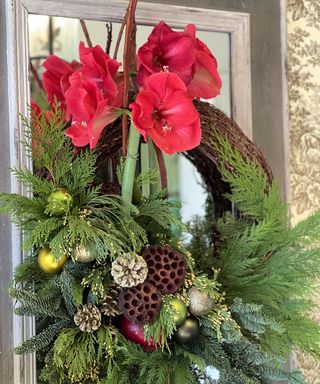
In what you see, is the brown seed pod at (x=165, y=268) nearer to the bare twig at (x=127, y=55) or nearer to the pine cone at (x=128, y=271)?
the pine cone at (x=128, y=271)

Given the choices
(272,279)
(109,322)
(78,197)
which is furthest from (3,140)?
(272,279)

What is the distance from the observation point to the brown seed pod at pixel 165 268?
65 centimetres

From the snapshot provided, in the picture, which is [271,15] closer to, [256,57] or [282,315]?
[256,57]

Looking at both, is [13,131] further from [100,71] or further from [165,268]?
[165,268]

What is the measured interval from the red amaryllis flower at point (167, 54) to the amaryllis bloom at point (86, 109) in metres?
0.06

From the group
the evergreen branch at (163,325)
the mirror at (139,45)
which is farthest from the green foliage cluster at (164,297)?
the mirror at (139,45)

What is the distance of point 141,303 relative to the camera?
0.64 meters

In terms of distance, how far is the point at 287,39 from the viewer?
91cm

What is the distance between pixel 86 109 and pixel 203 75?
0.15m

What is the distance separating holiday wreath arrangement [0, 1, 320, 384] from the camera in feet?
2.14

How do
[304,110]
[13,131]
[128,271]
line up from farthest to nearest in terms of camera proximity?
[304,110]
[13,131]
[128,271]

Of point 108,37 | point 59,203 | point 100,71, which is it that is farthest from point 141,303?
point 108,37

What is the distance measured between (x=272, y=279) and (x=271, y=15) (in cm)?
40

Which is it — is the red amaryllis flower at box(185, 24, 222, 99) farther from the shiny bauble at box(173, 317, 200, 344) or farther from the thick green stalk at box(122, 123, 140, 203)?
the shiny bauble at box(173, 317, 200, 344)
